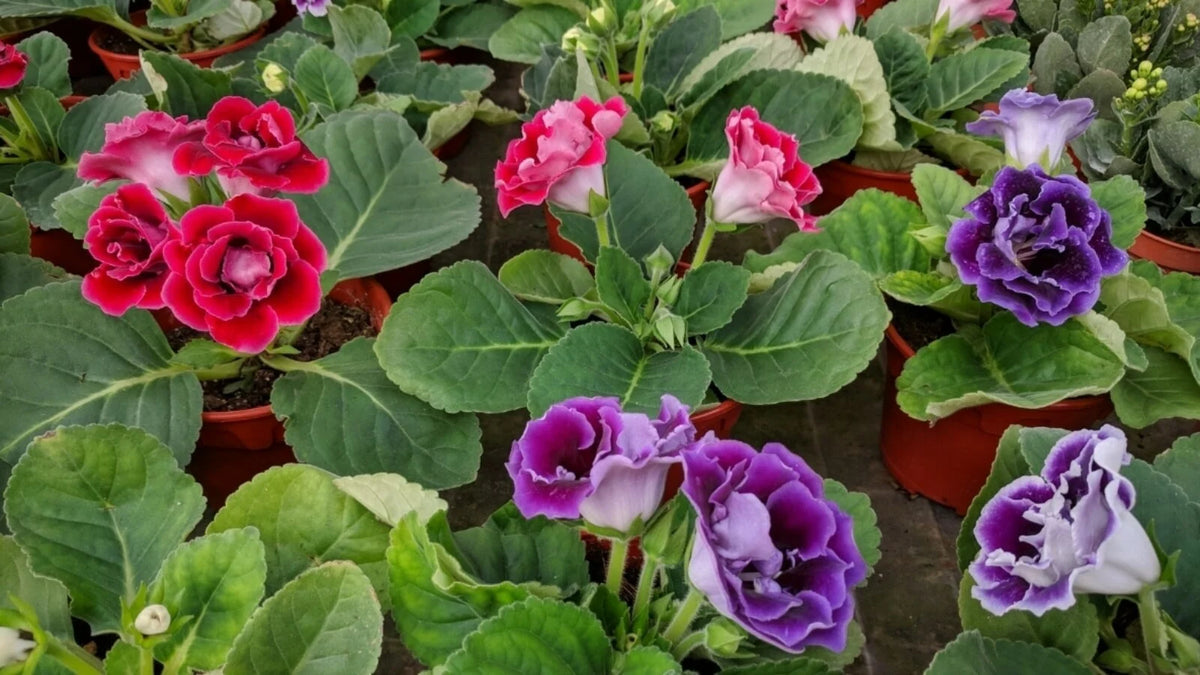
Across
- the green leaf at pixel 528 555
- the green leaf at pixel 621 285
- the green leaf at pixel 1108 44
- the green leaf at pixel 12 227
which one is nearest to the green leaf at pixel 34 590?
the green leaf at pixel 528 555

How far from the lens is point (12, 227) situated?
1.09 metres

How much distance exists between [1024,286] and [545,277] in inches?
20.3

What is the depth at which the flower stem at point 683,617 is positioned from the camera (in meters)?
0.69

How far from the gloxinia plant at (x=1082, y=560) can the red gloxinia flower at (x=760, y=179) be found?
302 millimetres

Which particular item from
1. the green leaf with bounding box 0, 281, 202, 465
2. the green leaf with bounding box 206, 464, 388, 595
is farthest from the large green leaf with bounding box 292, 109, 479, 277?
the green leaf with bounding box 206, 464, 388, 595

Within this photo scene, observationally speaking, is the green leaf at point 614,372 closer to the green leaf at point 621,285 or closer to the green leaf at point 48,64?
the green leaf at point 621,285

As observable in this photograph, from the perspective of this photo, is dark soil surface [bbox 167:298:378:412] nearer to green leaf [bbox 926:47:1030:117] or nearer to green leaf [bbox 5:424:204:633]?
green leaf [bbox 5:424:204:633]

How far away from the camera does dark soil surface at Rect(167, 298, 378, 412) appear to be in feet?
3.53

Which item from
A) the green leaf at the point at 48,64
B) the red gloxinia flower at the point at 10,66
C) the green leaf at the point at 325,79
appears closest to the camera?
the red gloxinia flower at the point at 10,66

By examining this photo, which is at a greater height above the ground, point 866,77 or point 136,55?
point 866,77

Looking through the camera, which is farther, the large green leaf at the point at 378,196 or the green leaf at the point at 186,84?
the green leaf at the point at 186,84

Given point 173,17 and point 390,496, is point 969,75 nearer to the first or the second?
point 390,496

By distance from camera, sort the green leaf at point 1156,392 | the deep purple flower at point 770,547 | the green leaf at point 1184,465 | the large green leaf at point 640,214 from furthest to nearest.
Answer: the large green leaf at point 640,214
the green leaf at point 1156,392
the green leaf at point 1184,465
the deep purple flower at point 770,547

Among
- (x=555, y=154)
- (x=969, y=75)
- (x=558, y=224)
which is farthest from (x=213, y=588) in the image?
(x=969, y=75)
